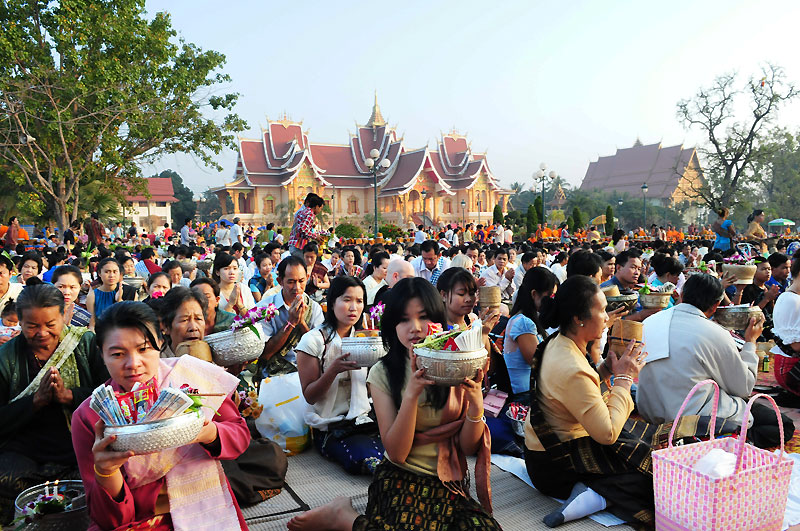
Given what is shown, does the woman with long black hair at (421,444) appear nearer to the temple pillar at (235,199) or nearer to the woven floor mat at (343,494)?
the woven floor mat at (343,494)

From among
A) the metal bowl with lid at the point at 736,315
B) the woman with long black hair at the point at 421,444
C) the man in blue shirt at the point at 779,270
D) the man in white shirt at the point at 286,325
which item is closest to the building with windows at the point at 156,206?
the man in white shirt at the point at 286,325

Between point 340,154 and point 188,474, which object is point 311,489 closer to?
point 188,474

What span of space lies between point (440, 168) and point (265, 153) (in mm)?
12222

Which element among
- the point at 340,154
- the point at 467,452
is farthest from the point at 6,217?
the point at 467,452

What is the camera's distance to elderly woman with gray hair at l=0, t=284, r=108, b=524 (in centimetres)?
282

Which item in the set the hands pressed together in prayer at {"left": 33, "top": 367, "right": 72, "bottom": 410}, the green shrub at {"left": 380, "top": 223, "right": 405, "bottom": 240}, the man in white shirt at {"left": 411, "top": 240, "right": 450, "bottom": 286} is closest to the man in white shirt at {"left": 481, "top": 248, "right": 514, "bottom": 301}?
the man in white shirt at {"left": 411, "top": 240, "right": 450, "bottom": 286}

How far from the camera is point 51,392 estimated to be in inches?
110

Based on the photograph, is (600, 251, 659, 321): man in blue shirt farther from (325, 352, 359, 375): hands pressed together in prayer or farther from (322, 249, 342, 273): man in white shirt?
(322, 249, 342, 273): man in white shirt

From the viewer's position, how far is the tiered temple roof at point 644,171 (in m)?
49.8

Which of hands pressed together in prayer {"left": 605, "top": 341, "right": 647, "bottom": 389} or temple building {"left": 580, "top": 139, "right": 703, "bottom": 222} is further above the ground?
temple building {"left": 580, "top": 139, "right": 703, "bottom": 222}

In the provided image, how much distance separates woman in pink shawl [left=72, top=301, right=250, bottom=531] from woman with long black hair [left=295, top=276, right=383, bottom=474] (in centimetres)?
120

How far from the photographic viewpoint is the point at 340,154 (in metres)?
41.0

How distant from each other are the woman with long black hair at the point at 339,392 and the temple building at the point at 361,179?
1345 inches

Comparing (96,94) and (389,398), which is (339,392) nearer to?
(389,398)
